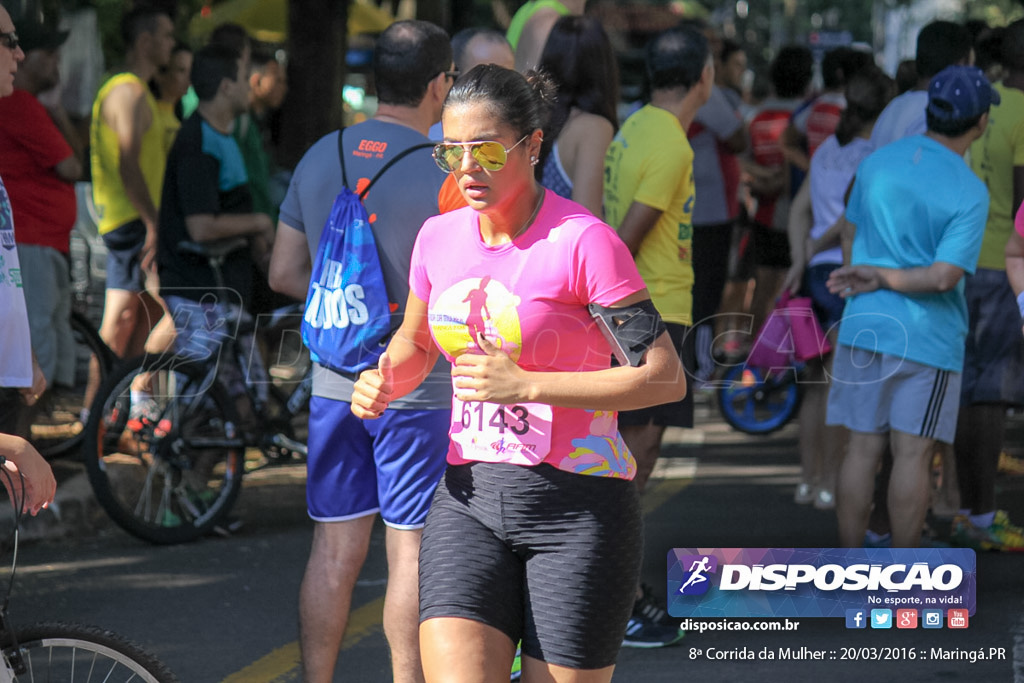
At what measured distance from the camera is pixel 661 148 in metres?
5.23

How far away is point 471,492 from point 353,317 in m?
1.00

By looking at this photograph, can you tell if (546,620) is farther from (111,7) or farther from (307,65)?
(111,7)

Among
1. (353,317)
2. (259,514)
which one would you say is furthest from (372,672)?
(259,514)

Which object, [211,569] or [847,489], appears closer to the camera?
[847,489]

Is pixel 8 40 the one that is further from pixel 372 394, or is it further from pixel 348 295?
pixel 372 394

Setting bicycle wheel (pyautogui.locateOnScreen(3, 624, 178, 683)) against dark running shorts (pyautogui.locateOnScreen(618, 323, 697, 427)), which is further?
dark running shorts (pyautogui.locateOnScreen(618, 323, 697, 427))

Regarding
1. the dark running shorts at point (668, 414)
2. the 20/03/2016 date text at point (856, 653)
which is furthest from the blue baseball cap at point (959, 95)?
the 20/03/2016 date text at point (856, 653)

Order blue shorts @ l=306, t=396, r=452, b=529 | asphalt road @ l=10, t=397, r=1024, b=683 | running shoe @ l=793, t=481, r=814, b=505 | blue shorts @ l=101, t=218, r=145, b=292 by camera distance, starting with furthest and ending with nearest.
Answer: blue shorts @ l=101, t=218, r=145, b=292 < running shoe @ l=793, t=481, r=814, b=505 < asphalt road @ l=10, t=397, r=1024, b=683 < blue shorts @ l=306, t=396, r=452, b=529

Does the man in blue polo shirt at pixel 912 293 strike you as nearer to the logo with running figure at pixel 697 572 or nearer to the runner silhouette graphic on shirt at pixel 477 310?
the logo with running figure at pixel 697 572

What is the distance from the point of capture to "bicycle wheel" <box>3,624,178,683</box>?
10.7ft

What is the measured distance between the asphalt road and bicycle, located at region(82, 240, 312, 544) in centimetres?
16

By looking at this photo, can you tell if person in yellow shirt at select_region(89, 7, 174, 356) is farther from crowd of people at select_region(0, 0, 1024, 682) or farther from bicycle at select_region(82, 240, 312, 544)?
bicycle at select_region(82, 240, 312, 544)

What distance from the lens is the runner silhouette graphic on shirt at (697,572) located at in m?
5.07

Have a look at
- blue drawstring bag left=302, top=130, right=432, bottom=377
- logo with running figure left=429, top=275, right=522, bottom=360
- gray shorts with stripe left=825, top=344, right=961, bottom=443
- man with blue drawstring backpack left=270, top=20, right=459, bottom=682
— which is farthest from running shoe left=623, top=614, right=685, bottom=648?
logo with running figure left=429, top=275, right=522, bottom=360
